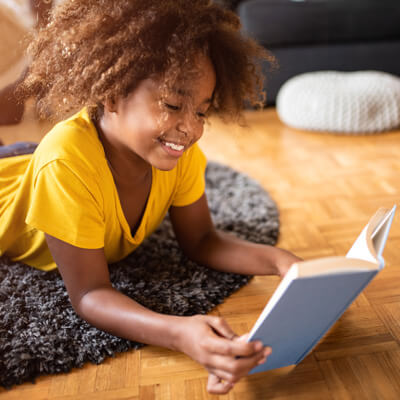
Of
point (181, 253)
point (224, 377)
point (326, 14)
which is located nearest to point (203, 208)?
point (181, 253)

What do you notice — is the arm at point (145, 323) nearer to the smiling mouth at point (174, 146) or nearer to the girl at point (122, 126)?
the girl at point (122, 126)

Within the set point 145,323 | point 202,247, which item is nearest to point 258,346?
point 145,323

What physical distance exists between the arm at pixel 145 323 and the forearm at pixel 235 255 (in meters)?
0.28

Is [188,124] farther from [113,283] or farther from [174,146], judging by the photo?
[113,283]

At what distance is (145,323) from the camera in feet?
2.39

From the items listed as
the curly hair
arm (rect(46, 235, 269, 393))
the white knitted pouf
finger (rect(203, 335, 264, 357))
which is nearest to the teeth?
the curly hair

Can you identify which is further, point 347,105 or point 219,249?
point 347,105

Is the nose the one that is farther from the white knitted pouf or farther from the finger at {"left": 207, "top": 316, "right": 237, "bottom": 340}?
the white knitted pouf

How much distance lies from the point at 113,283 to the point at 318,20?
1.79 m

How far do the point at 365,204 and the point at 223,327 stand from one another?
865 mm

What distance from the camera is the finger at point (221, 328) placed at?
65cm

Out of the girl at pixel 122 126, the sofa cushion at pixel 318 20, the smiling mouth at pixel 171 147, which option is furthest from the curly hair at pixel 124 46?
the sofa cushion at pixel 318 20

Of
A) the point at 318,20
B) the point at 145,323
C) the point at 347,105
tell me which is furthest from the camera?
the point at 318,20

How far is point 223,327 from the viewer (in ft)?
2.15
